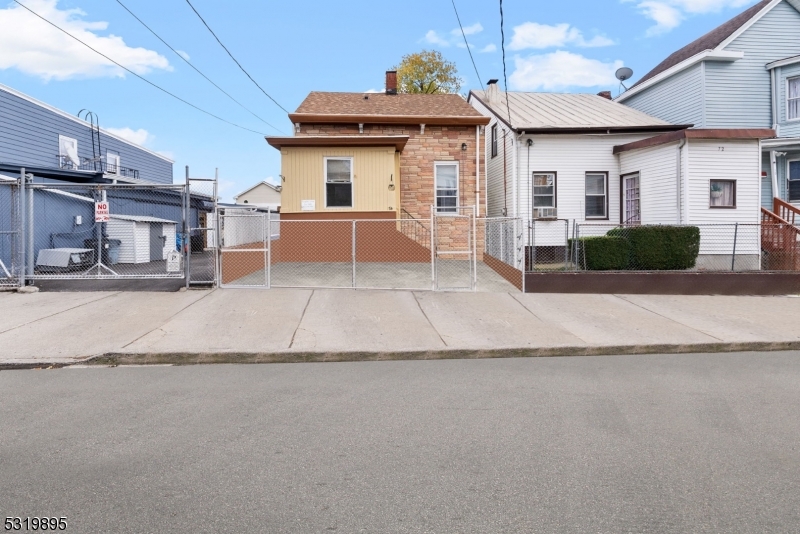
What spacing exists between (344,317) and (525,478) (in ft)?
23.0

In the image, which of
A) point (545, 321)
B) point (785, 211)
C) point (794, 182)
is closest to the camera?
point (545, 321)

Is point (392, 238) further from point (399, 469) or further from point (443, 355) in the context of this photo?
point (399, 469)

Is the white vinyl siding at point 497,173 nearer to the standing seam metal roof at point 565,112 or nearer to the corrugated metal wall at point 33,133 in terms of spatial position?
the standing seam metal roof at point 565,112

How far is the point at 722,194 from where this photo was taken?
57.9 ft

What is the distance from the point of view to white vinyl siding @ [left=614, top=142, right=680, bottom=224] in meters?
17.8

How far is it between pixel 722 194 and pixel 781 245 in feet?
6.86

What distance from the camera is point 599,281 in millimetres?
13922

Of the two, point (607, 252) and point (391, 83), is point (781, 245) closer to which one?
point (607, 252)

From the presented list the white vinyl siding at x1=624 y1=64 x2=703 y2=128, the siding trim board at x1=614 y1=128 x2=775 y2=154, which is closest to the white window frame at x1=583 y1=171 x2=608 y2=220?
the siding trim board at x1=614 y1=128 x2=775 y2=154

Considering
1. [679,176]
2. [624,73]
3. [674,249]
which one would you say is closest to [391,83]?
[624,73]

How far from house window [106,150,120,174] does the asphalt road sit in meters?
23.6

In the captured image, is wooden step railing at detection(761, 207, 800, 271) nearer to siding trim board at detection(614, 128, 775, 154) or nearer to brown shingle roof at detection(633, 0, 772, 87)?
siding trim board at detection(614, 128, 775, 154)

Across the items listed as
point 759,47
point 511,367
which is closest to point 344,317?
point 511,367

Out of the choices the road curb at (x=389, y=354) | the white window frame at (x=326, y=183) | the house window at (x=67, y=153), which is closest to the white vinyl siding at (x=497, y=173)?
the white window frame at (x=326, y=183)
